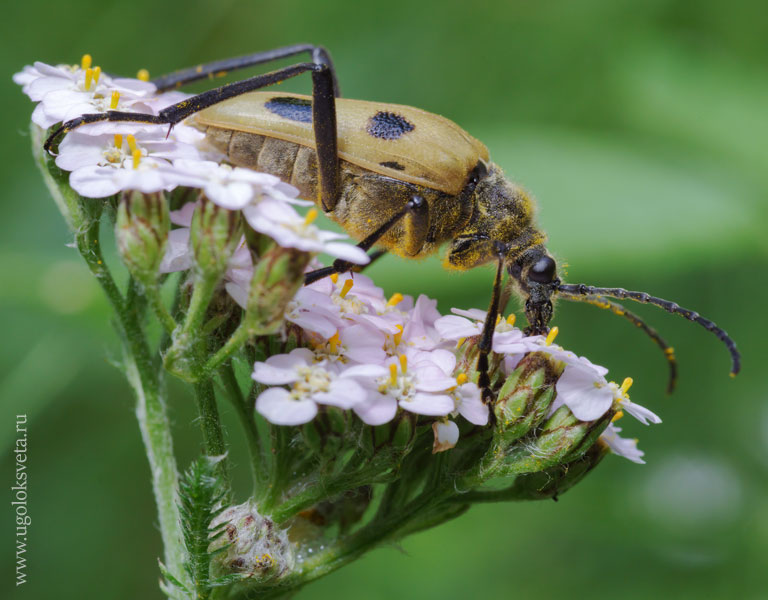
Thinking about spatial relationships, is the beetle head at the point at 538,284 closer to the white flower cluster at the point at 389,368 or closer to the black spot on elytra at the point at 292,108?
the white flower cluster at the point at 389,368

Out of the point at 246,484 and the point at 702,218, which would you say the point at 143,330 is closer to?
the point at 246,484

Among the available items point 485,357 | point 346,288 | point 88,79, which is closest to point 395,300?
point 346,288

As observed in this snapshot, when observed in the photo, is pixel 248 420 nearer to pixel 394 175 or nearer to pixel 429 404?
pixel 429 404

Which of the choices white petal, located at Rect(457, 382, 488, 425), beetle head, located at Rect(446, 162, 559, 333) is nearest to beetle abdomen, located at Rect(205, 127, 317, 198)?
beetle head, located at Rect(446, 162, 559, 333)

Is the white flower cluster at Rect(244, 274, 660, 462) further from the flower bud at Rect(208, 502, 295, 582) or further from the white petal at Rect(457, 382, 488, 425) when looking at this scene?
the flower bud at Rect(208, 502, 295, 582)

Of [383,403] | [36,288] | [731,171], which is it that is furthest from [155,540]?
[731,171]
